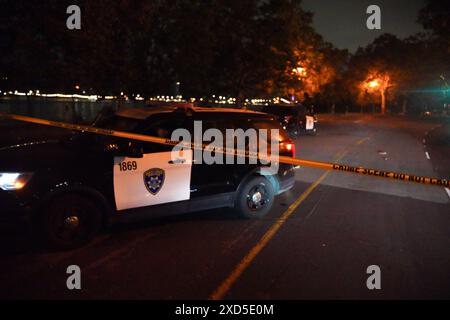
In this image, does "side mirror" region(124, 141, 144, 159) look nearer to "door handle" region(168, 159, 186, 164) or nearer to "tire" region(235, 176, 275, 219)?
"door handle" region(168, 159, 186, 164)

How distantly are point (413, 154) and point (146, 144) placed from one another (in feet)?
45.6

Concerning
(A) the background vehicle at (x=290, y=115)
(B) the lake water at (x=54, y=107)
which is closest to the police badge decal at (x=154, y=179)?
(A) the background vehicle at (x=290, y=115)

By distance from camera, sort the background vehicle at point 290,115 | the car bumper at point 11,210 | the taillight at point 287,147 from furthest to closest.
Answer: the background vehicle at point 290,115, the taillight at point 287,147, the car bumper at point 11,210

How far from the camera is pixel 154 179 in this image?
600cm

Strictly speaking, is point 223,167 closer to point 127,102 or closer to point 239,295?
point 239,295

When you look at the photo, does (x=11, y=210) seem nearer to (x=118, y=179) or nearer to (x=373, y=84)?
(x=118, y=179)

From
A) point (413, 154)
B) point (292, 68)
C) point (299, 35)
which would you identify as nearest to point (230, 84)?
point (292, 68)

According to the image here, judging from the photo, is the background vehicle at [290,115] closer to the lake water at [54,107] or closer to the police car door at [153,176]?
the lake water at [54,107]

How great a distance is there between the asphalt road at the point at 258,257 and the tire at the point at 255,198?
185 millimetres

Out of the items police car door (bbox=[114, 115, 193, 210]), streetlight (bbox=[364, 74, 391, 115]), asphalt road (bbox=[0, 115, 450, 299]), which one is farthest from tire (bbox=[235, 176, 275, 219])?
streetlight (bbox=[364, 74, 391, 115])

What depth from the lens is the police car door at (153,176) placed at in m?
5.72

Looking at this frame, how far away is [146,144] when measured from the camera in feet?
19.5

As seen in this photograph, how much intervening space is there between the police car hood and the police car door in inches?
28.5

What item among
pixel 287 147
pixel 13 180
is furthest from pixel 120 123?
pixel 287 147
